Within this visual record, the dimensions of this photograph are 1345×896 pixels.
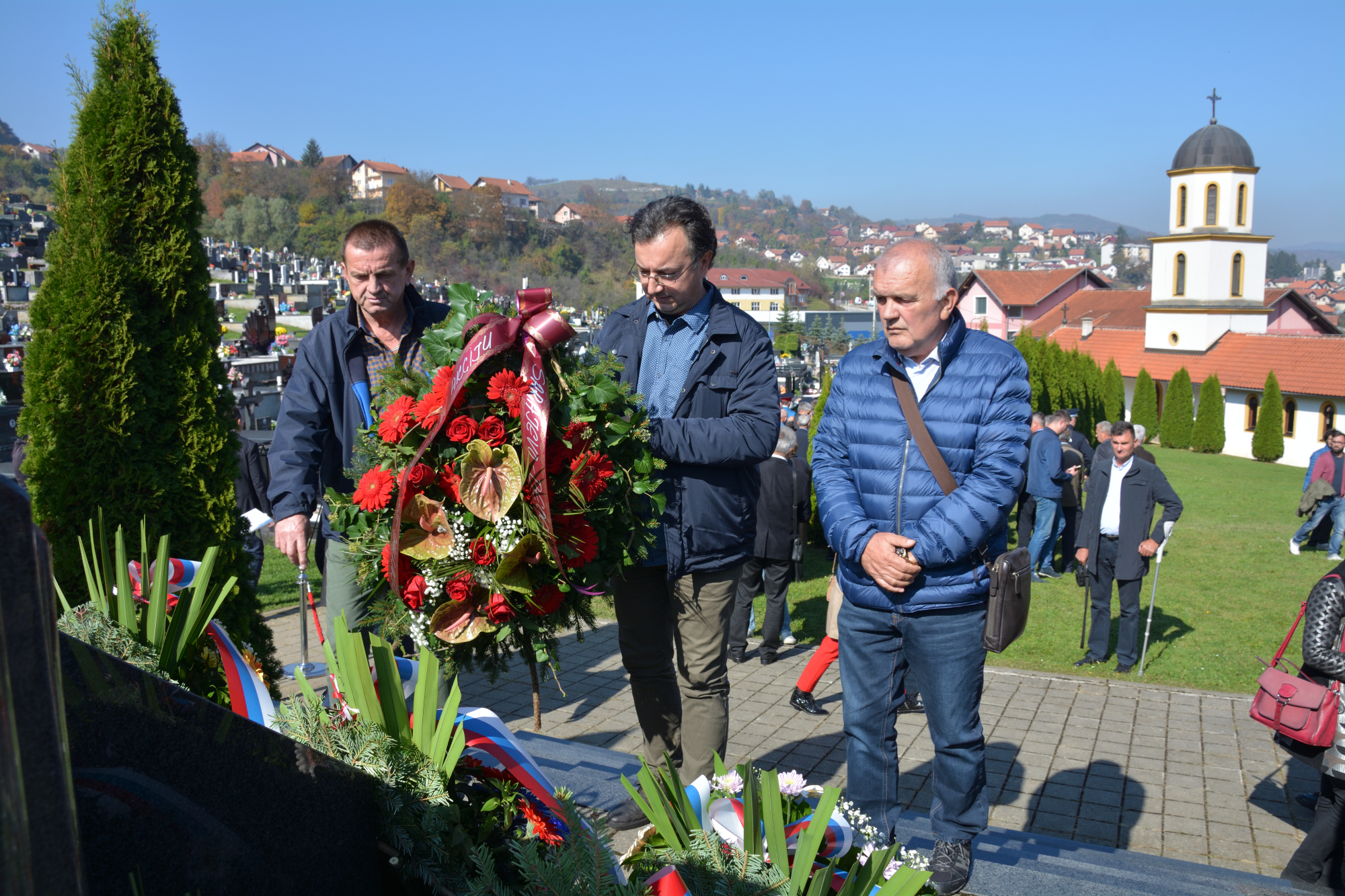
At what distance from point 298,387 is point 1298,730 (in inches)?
170

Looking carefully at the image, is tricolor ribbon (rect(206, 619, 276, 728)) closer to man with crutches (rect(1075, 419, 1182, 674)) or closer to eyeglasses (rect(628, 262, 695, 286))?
eyeglasses (rect(628, 262, 695, 286))

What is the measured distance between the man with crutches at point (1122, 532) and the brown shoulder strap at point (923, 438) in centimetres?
540

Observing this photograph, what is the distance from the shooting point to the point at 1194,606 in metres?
11.2

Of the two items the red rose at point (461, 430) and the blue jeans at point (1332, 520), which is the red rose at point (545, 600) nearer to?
the red rose at point (461, 430)

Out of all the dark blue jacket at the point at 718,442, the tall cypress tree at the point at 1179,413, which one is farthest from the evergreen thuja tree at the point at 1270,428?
the dark blue jacket at the point at 718,442

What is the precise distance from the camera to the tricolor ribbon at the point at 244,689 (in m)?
1.91

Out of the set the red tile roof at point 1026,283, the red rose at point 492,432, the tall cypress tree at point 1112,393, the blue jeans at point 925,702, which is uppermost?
the red tile roof at point 1026,283

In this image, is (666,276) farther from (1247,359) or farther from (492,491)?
(1247,359)

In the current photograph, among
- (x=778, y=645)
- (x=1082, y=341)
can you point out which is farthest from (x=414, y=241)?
(x=778, y=645)

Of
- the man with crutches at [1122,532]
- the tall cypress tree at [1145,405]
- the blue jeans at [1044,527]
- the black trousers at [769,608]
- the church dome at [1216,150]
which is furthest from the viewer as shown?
the church dome at [1216,150]

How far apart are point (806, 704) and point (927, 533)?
11.7ft

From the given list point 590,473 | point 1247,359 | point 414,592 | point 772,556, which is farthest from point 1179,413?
point 414,592

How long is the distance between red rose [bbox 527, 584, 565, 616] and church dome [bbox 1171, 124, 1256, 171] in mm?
62260

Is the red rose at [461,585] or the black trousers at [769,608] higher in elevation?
the red rose at [461,585]
